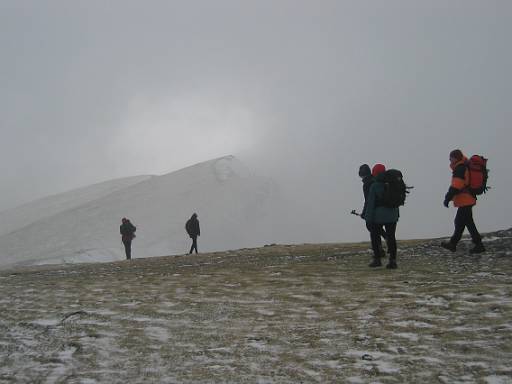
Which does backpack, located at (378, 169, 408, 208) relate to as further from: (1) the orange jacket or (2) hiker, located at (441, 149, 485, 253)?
(1) the orange jacket

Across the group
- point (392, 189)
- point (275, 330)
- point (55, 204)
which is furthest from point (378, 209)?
point (55, 204)

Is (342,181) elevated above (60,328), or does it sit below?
above

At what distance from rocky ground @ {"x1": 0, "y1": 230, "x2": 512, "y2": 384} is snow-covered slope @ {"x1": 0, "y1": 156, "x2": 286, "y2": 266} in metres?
59.9

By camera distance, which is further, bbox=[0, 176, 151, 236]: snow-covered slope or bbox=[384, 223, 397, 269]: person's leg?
bbox=[0, 176, 151, 236]: snow-covered slope

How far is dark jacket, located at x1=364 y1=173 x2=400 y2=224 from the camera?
476 inches

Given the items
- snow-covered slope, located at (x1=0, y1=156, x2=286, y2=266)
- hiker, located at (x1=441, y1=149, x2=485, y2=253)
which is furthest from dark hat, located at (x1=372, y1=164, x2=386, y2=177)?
snow-covered slope, located at (x1=0, y1=156, x2=286, y2=266)

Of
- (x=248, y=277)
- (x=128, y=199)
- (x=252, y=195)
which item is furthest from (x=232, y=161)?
(x=248, y=277)

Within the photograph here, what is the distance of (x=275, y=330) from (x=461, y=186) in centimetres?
777

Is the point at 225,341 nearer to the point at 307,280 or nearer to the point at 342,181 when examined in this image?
the point at 307,280

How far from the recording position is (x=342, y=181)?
163750 mm

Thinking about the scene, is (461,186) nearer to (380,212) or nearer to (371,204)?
(380,212)

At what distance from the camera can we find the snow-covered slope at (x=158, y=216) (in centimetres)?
9238

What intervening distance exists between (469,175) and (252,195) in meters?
117

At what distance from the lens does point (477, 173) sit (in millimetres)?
12523
